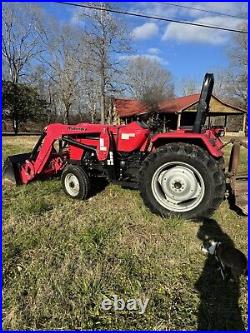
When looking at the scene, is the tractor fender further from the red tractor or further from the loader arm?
the loader arm

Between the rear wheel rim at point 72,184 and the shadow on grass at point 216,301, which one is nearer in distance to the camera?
the shadow on grass at point 216,301

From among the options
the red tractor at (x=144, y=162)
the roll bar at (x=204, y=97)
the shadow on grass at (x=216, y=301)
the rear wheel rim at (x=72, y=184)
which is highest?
the roll bar at (x=204, y=97)

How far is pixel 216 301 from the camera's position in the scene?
7.71 ft

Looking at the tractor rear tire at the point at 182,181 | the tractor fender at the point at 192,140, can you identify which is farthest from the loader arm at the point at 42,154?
the tractor rear tire at the point at 182,181

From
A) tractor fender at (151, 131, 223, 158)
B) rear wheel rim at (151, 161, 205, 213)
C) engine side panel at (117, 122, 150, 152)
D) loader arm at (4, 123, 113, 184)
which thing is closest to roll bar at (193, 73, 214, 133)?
tractor fender at (151, 131, 223, 158)

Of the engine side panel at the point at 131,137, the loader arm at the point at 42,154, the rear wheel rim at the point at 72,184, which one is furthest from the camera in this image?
the loader arm at the point at 42,154

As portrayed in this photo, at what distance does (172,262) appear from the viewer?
284 centimetres

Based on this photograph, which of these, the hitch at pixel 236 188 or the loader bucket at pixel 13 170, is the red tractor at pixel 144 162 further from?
the hitch at pixel 236 188

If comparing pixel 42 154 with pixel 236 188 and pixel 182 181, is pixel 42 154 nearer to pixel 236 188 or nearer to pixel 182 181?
pixel 182 181

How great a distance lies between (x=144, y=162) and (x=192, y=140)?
2.40 ft

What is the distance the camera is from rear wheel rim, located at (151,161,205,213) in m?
3.81

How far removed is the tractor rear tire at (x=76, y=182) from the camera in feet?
14.8

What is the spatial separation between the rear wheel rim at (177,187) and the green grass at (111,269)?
29cm

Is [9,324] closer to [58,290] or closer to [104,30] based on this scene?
[58,290]
